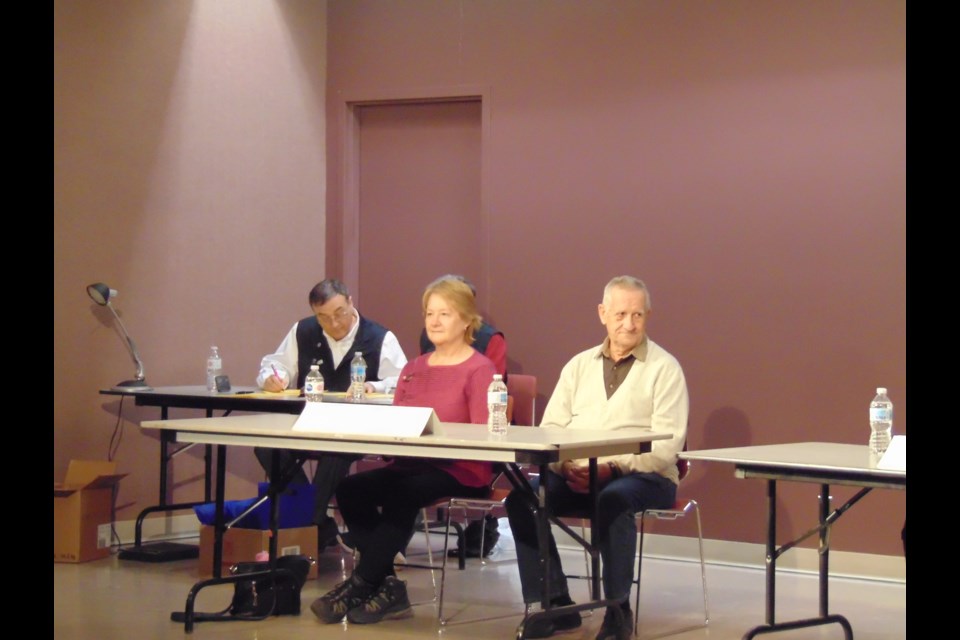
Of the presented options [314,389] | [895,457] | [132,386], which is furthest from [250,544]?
[895,457]

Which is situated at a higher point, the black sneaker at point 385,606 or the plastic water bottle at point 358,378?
the plastic water bottle at point 358,378

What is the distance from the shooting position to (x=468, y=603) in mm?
4609

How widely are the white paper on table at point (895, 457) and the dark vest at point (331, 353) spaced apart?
2922 mm

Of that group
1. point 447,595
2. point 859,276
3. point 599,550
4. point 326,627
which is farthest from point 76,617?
point 859,276

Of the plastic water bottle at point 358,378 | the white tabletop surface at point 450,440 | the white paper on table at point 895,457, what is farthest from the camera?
the plastic water bottle at point 358,378

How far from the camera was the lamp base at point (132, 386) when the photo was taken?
556 cm

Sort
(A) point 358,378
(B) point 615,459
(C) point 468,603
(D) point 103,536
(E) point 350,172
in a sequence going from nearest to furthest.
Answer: (B) point 615,459
(C) point 468,603
(A) point 358,378
(D) point 103,536
(E) point 350,172

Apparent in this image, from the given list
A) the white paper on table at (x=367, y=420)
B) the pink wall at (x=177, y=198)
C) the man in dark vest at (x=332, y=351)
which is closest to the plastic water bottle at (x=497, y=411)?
the white paper on table at (x=367, y=420)

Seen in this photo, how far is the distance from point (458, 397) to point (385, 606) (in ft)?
2.58

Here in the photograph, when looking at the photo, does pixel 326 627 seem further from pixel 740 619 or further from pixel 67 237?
pixel 67 237

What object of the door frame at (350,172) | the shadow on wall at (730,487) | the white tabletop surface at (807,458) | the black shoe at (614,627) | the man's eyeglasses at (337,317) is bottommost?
the black shoe at (614,627)

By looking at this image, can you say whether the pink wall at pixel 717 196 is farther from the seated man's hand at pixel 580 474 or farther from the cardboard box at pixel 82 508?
the cardboard box at pixel 82 508

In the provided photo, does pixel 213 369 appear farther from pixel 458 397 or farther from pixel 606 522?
pixel 606 522

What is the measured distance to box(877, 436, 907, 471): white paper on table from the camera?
3229 mm
